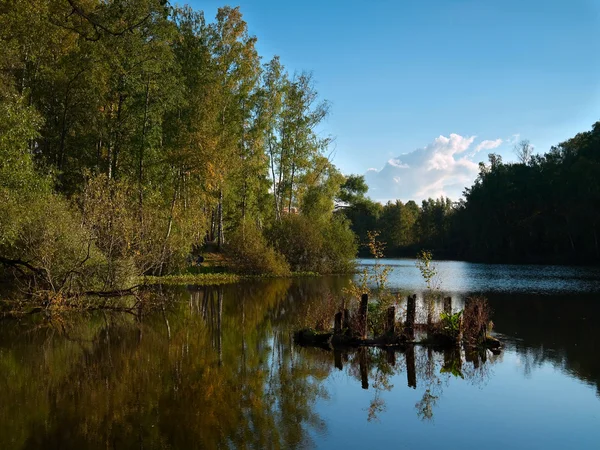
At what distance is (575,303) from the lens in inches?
937

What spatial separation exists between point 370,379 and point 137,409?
474 centimetres

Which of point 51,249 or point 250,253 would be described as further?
point 250,253

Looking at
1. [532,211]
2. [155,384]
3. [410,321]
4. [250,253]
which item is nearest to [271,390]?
[155,384]

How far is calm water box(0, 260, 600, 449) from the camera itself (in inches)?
309

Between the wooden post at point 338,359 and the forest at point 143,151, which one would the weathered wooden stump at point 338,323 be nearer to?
the wooden post at point 338,359

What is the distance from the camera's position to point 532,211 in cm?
7681

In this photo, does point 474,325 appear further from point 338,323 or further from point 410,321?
point 338,323

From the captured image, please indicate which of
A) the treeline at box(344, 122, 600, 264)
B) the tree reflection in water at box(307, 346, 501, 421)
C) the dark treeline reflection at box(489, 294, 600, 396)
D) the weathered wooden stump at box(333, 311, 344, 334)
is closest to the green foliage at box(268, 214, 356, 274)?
the dark treeline reflection at box(489, 294, 600, 396)

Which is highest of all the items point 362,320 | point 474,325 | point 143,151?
point 143,151

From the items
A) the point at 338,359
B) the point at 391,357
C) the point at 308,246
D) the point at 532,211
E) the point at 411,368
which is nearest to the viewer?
the point at 411,368

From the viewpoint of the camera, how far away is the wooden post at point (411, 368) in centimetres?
1093

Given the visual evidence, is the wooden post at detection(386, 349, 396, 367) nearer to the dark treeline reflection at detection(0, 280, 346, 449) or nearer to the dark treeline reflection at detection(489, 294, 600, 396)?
the dark treeline reflection at detection(0, 280, 346, 449)

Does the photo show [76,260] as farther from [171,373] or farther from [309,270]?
[309,270]

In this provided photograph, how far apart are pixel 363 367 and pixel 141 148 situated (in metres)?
20.5
